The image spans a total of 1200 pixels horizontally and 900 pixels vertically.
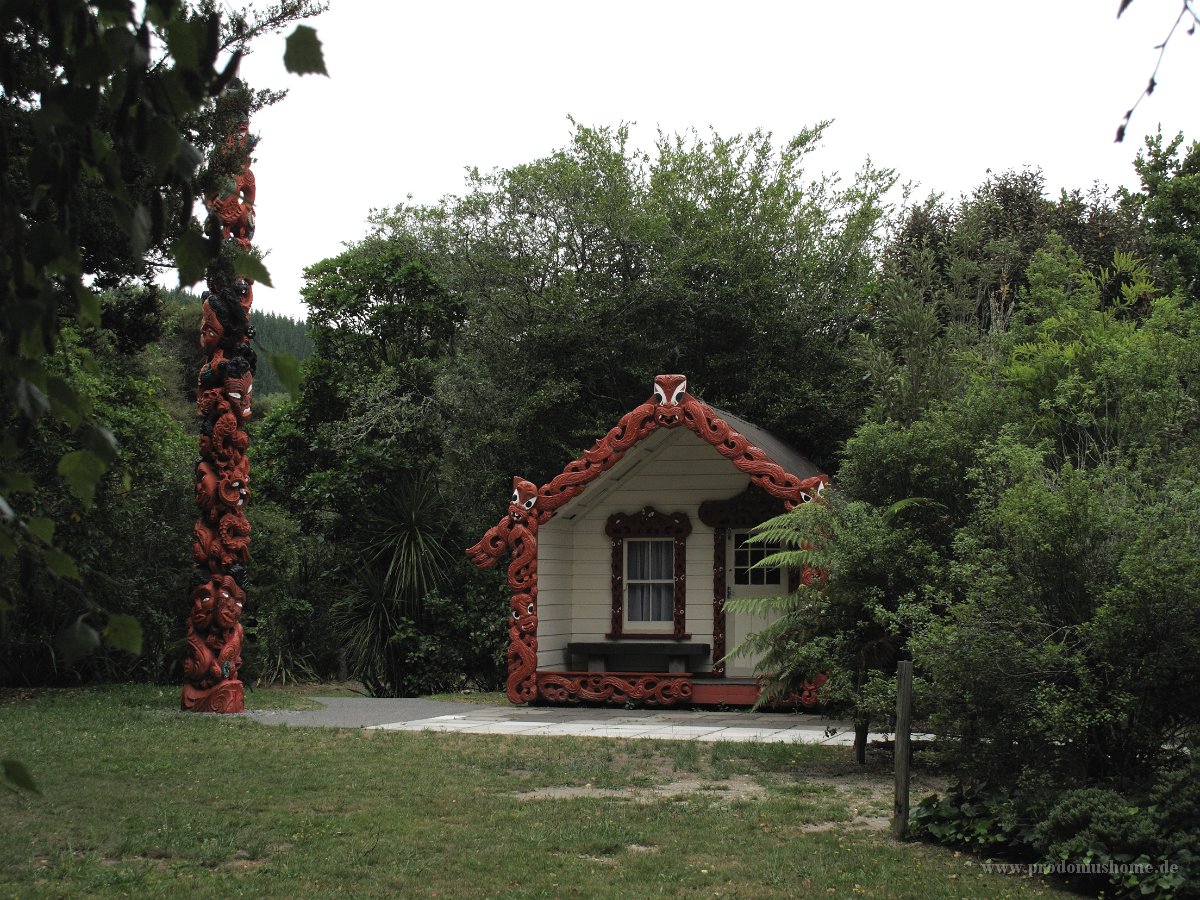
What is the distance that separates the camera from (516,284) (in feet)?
67.1

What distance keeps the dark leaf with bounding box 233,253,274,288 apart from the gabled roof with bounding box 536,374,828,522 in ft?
37.2

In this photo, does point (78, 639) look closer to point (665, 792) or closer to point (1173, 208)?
point (665, 792)

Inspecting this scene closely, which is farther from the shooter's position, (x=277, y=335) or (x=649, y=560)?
(x=277, y=335)

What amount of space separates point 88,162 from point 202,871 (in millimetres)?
4877

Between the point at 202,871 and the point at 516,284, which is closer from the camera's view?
the point at 202,871

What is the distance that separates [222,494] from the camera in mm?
12852

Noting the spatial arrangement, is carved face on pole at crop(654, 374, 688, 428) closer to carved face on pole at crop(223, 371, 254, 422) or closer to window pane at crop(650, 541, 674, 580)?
window pane at crop(650, 541, 674, 580)

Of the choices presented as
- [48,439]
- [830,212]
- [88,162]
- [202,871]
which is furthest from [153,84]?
[830,212]

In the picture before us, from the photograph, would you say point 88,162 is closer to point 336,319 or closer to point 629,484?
point 629,484

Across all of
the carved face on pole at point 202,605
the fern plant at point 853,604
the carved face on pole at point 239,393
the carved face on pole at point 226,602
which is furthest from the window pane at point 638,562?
the fern plant at point 853,604

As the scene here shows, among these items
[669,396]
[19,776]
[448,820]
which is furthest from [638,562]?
[19,776]

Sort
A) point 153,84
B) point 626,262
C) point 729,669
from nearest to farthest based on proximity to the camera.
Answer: point 153,84 → point 729,669 → point 626,262

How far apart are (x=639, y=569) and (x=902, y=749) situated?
9.27 meters

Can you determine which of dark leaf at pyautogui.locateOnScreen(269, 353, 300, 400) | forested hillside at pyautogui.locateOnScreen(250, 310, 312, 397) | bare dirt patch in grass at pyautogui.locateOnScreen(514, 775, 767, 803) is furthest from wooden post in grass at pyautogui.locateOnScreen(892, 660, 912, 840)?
forested hillside at pyautogui.locateOnScreen(250, 310, 312, 397)
